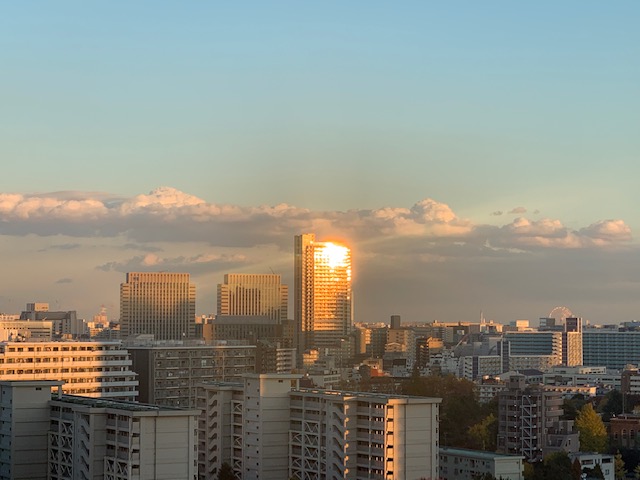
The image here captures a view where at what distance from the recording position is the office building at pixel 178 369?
170 ft

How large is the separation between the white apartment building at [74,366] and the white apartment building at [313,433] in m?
10.3

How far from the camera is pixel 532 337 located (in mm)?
134125

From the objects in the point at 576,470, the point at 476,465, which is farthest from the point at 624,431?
the point at 476,465

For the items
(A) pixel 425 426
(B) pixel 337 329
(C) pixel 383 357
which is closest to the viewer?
(A) pixel 425 426

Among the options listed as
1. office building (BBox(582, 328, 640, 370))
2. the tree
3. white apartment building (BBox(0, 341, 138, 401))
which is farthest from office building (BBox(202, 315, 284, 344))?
the tree

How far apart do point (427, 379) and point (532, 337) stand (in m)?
67.3

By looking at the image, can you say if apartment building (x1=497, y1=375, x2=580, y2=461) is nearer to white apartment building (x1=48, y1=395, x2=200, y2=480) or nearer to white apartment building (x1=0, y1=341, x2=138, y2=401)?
white apartment building (x1=0, y1=341, x2=138, y2=401)

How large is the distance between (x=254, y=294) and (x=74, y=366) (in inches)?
3397

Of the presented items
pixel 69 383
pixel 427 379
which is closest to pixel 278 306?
pixel 427 379

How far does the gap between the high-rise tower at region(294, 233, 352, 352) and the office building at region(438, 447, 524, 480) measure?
88.4m

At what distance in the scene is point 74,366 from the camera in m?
46.1

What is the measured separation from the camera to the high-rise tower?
422ft

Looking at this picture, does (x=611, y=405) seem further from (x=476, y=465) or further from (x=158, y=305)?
(x=158, y=305)

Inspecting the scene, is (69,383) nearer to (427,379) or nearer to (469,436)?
(469,436)
